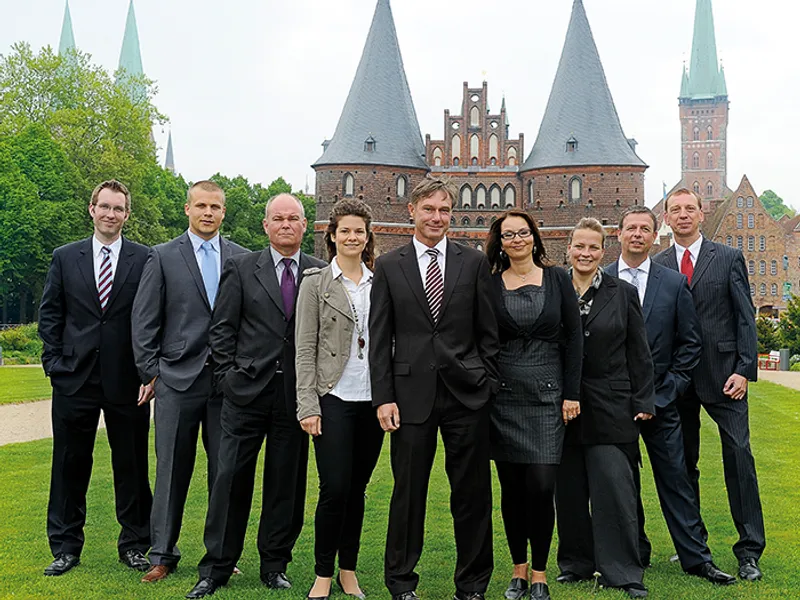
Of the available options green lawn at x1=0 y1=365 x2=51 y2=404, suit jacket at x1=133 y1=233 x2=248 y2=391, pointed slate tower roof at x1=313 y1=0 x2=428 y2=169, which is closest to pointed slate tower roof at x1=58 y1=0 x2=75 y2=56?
pointed slate tower roof at x1=313 y1=0 x2=428 y2=169

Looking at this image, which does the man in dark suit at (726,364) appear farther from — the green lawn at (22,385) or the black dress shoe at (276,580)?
the green lawn at (22,385)

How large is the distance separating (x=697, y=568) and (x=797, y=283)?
2765 inches

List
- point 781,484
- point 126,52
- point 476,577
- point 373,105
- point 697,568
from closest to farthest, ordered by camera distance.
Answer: point 476,577, point 697,568, point 781,484, point 373,105, point 126,52

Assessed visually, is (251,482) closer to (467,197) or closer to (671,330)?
(671,330)

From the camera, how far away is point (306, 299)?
521cm

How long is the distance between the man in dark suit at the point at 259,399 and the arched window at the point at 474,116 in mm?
50236

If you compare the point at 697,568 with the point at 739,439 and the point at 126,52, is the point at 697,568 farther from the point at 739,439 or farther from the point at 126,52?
the point at 126,52

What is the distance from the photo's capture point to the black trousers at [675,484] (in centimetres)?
578

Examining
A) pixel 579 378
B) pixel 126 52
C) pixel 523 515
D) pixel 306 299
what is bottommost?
pixel 523 515

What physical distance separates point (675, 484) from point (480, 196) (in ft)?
161

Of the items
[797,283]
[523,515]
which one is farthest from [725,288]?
[797,283]

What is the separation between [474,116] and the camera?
180 feet

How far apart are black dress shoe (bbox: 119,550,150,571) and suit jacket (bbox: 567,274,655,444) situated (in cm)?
256

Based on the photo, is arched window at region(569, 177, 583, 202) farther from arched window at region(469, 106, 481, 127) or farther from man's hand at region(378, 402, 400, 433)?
man's hand at region(378, 402, 400, 433)
